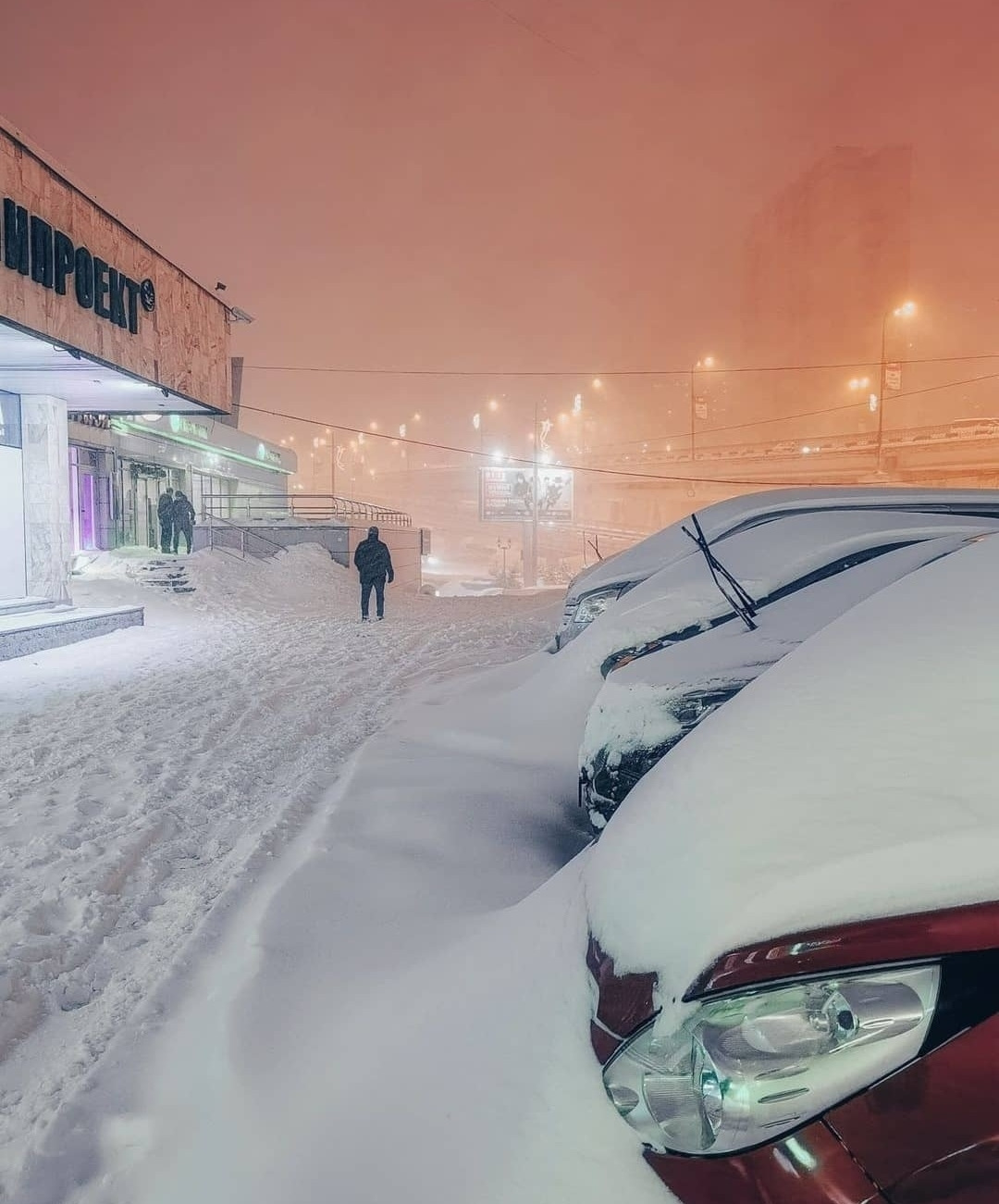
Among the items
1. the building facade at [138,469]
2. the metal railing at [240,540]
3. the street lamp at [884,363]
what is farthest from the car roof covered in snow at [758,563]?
the street lamp at [884,363]

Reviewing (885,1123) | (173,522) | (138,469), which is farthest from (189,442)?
(885,1123)

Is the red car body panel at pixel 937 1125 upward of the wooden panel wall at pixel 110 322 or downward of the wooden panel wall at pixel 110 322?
downward

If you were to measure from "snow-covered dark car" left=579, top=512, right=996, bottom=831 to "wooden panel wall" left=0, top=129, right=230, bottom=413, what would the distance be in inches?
406

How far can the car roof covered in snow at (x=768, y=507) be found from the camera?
452 centimetres

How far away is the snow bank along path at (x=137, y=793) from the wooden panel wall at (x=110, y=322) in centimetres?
482

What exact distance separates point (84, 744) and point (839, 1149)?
621 centimetres

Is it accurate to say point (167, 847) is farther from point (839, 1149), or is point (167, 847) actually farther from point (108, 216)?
point (108, 216)

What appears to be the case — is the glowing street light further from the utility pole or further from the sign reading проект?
the sign reading проект

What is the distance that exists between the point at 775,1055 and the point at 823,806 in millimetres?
451

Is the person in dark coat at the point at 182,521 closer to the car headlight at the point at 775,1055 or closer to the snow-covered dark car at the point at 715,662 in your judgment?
the snow-covered dark car at the point at 715,662

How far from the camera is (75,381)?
527 inches

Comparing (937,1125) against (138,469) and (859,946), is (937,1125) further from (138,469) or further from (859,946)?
(138,469)

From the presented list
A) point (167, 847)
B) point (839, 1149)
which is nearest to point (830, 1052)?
point (839, 1149)

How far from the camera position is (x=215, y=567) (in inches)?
839
